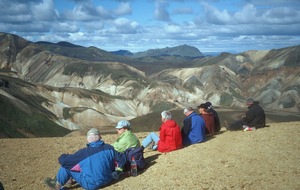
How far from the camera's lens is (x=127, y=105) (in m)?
127

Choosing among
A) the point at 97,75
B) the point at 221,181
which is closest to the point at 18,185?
the point at 221,181

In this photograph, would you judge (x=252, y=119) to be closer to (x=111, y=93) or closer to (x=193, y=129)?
(x=193, y=129)

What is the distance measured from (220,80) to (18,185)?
180 metres

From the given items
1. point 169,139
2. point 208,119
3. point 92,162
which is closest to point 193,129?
point 169,139

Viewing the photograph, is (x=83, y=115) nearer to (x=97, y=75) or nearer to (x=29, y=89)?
(x=29, y=89)

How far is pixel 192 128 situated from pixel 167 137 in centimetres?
148

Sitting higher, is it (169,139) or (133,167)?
(169,139)

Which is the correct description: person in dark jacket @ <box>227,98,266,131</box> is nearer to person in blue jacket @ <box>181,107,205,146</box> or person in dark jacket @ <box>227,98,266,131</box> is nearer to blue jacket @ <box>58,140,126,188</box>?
person in blue jacket @ <box>181,107,205,146</box>

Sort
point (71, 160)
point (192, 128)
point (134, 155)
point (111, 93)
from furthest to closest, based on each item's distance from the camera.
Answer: point (111, 93), point (192, 128), point (134, 155), point (71, 160)

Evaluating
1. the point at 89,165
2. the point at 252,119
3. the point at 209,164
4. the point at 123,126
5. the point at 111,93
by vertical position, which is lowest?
the point at 111,93

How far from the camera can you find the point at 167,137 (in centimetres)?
1402

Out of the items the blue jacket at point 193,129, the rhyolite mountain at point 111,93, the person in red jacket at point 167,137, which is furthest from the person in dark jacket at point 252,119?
the rhyolite mountain at point 111,93

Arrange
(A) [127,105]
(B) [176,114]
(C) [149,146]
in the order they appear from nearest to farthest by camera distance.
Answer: (C) [149,146] → (B) [176,114] → (A) [127,105]

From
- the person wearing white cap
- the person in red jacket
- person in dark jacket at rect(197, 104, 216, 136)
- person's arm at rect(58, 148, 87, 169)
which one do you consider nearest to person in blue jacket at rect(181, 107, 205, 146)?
the person in red jacket
